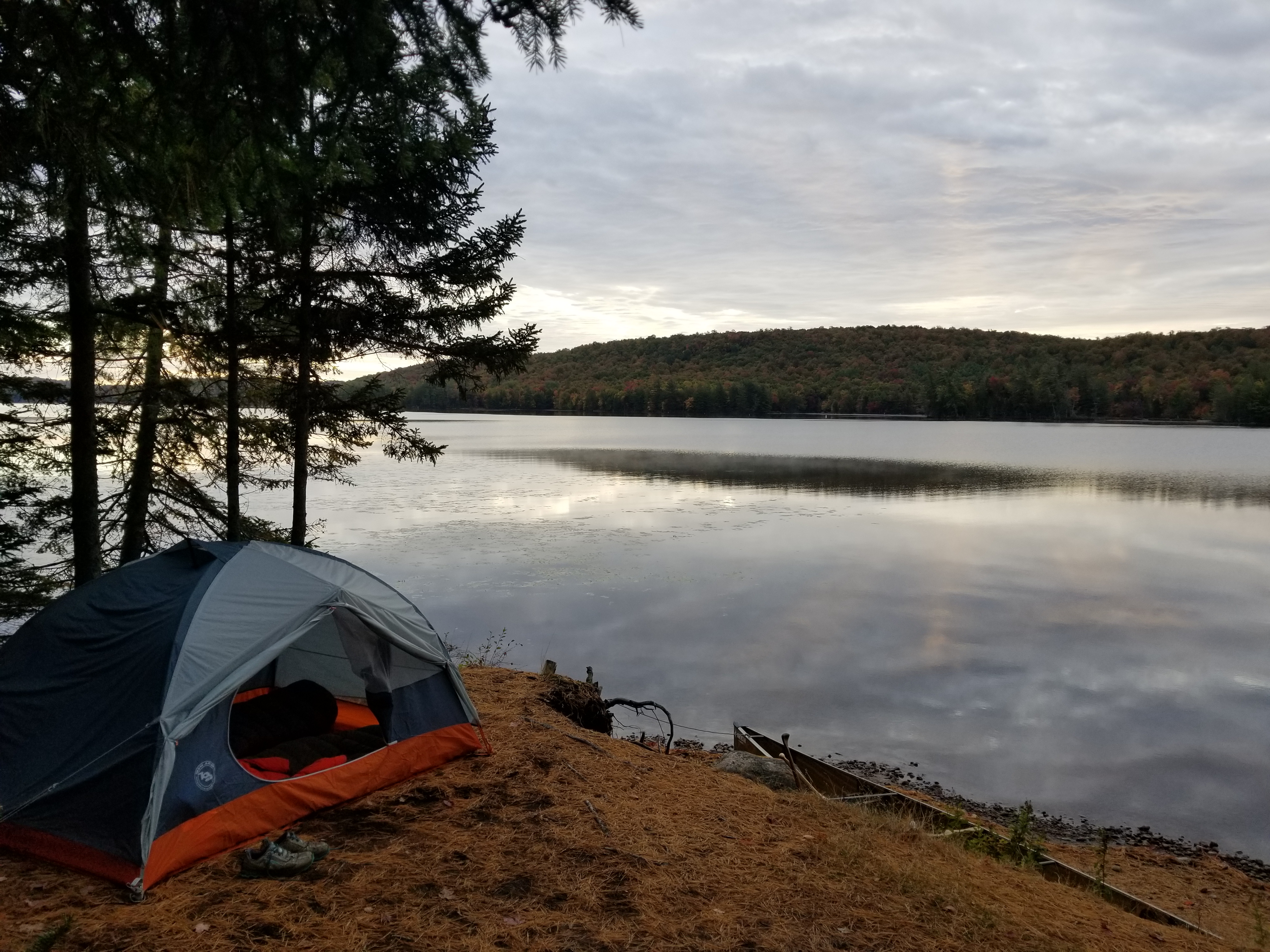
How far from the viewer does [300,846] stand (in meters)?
4.64

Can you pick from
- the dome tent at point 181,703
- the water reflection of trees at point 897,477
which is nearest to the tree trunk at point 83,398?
the dome tent at point 181,703

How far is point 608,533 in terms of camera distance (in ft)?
77.6

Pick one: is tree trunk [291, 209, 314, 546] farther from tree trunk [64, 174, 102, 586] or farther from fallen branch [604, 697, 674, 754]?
fallen branch [604, 697, 674, 754]

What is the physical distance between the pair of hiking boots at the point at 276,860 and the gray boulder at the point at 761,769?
392 cm

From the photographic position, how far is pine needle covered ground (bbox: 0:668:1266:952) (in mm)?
4023

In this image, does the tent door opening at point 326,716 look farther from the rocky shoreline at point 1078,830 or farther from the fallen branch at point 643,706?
the rocky shoreline at point 1078,830

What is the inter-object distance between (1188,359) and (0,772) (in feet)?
451

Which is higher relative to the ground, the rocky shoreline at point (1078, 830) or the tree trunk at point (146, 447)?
the tree trunk at point (146, 447)

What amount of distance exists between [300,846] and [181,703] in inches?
43.3

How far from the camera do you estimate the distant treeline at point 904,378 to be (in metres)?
109

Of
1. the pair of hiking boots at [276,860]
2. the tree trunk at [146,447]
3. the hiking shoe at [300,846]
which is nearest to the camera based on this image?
the pair of hiking boots at [276,860]

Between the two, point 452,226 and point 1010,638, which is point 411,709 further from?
point 1010,638

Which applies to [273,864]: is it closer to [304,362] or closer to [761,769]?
[761,769]

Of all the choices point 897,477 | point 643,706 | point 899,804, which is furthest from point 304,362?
point 897,477
